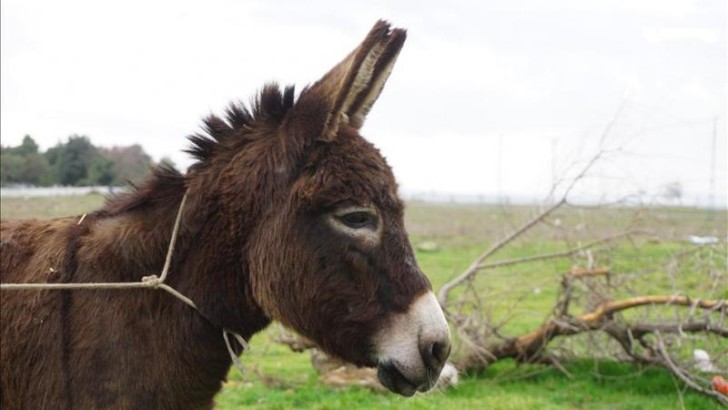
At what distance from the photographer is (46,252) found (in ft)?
11.7

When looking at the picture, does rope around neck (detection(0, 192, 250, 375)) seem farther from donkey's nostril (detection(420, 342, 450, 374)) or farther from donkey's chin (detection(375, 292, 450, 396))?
donkey's nostril (detection(420, 342, 450, 374))

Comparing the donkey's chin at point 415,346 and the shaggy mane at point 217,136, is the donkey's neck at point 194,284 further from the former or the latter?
the donkey's chin at point 415,346

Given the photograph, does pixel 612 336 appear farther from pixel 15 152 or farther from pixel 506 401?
pixel 15 152

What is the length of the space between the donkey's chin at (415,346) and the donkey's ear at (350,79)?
2.89ft

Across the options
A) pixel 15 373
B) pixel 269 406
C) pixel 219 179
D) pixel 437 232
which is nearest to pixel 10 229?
pixel 15 373

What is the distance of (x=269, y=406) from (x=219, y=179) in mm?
5039

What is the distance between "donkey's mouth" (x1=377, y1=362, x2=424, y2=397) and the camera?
9.93 ft

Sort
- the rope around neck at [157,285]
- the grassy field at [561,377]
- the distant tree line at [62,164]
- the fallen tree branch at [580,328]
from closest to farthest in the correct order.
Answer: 1. the rope around neck at [157,285]
2. the grassy field at [561,377]
3. the fallen tree branch at [580,328]
4. the distant tree line at [62,164]

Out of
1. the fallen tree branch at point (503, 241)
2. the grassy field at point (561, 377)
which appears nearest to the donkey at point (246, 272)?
the grassy field at point (561, 377)

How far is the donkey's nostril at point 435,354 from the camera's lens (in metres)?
2.96

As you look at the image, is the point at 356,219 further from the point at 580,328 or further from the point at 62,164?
the point at 62,164

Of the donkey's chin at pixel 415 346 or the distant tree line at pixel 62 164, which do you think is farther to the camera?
the distant tree line at pixel 62 164

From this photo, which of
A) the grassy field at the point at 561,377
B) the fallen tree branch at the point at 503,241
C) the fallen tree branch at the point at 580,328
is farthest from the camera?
the fallen tree branch at the point at 503,241

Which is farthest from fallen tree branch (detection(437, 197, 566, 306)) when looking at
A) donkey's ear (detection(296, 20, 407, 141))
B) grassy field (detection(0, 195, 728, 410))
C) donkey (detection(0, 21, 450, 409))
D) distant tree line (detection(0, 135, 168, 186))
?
A: distant tree line (detection(0, 135, 168, 186))
